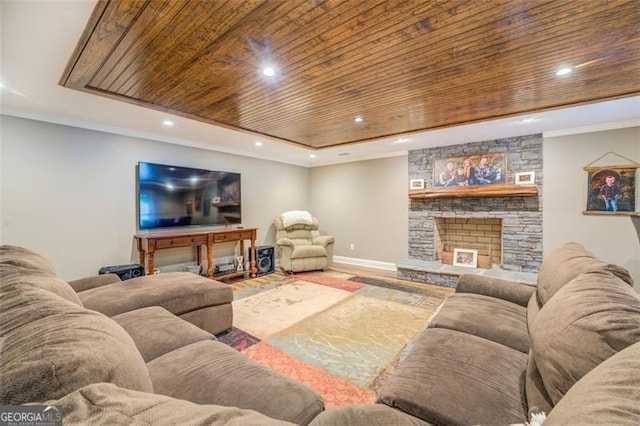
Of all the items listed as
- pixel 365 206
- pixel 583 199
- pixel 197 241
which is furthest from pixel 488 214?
pixel 197 241

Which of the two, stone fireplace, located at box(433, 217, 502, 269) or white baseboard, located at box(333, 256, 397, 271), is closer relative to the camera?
stone fireplace, located at box(433, 217, 502, 269)

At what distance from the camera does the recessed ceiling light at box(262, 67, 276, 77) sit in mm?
2096

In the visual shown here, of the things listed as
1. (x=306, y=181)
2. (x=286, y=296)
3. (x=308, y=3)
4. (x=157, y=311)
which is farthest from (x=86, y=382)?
(x=306, y=181)

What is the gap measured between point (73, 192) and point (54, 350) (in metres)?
3.59

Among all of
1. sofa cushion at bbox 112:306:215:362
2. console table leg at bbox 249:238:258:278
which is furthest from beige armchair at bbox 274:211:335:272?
sofa cushion at bbox 112:306:215:362

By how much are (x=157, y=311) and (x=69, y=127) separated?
114 inches

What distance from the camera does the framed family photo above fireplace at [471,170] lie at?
416cm

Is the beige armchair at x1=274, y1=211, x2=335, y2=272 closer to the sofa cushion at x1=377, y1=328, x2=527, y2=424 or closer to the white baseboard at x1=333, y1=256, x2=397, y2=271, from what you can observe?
the white baseboard at x1=333, y1=256, x2=397, y2=271

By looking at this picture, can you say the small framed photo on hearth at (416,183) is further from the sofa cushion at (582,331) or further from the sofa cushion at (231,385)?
the sofa cushion at (231,385)

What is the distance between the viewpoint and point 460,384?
3.59ft

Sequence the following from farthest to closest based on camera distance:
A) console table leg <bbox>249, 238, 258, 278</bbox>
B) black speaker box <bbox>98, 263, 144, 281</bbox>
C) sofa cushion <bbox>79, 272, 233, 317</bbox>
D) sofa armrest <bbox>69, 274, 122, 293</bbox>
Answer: console table leg <bbox>249, 238, 258, 278</bbox>, black speaker box <bbox>98, 263, 144, 281</bbox>, sofa armrest <bbox>69, 274, 122, 293</bbox>, sofa cushion <bbox>79, 272, 233, 317</bbox>

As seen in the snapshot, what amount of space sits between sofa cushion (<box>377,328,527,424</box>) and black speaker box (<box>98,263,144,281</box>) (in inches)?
138

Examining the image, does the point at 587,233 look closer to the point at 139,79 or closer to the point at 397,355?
the point at 397,355

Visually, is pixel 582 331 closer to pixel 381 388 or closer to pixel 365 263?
pixel 381 388
